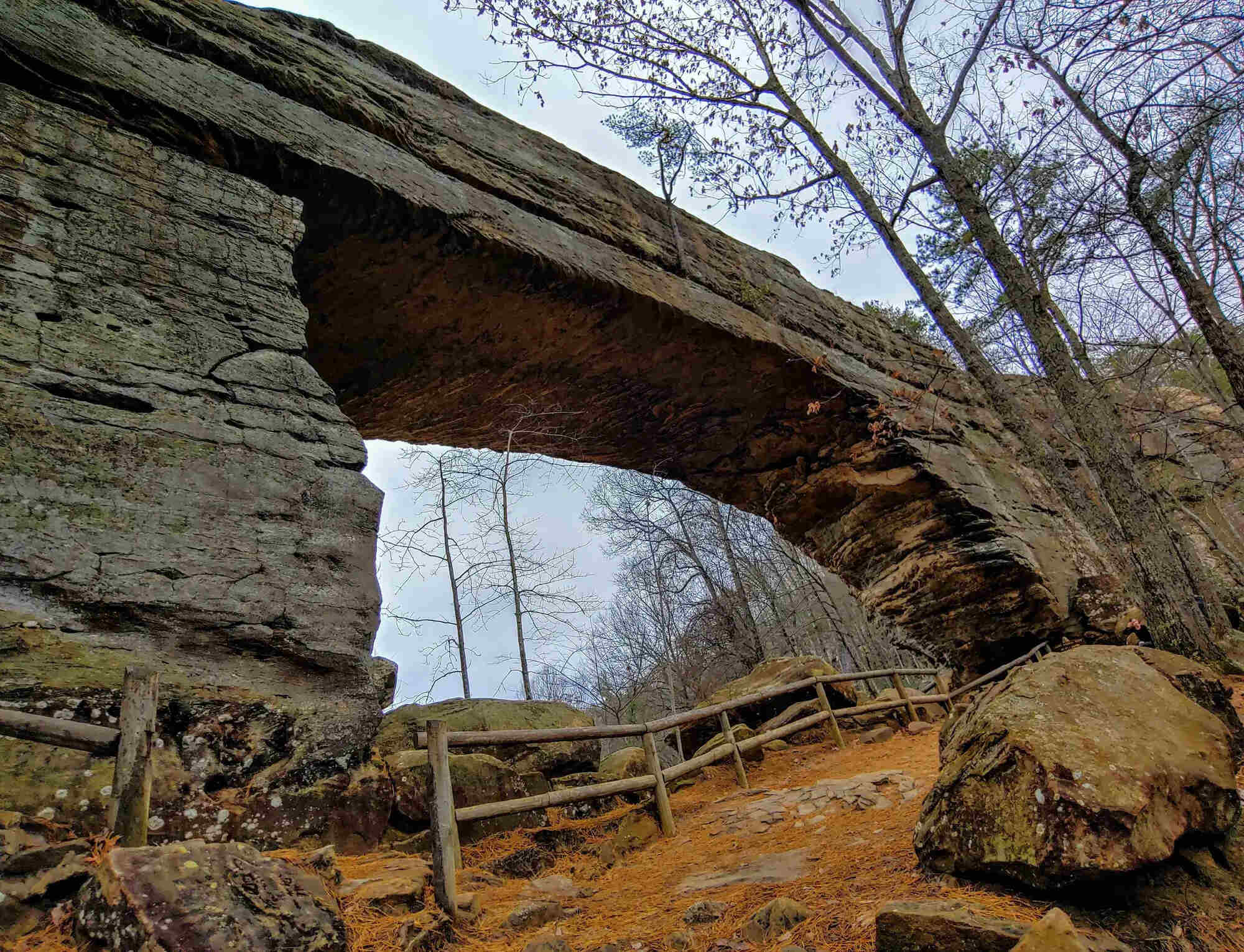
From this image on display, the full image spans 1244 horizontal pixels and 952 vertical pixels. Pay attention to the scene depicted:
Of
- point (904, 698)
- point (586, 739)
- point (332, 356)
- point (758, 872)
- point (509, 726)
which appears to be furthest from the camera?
point (904, 698)

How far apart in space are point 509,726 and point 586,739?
1.01m

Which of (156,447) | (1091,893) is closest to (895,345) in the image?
(1091,893)

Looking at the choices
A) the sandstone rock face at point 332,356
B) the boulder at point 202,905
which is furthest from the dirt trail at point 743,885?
the sandstone rock face at point 332,356

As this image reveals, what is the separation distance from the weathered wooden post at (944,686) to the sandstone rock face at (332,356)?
44 centimetres

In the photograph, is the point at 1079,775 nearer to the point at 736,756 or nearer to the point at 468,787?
the point at 468,787

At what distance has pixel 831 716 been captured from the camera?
7.40 meters

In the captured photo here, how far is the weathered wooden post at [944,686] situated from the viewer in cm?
886

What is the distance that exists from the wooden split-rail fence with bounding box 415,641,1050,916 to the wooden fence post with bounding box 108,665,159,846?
1214 millimetres

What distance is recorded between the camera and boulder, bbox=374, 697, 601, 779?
197 inches

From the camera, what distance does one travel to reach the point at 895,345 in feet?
33.9

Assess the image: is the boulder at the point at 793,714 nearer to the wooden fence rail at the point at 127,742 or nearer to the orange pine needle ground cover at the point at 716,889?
the orange pine needle ground cover at the point at 716,889

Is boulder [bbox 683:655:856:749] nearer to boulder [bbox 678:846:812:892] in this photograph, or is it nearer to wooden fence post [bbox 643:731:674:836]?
wooden fence post [bbox 643:731:674:836]

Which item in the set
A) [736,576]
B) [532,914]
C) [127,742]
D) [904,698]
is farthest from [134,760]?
[736,576]

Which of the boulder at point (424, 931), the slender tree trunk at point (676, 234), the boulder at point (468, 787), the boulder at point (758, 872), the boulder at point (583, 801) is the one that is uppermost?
the slender tree trunk at point (676, 234)
